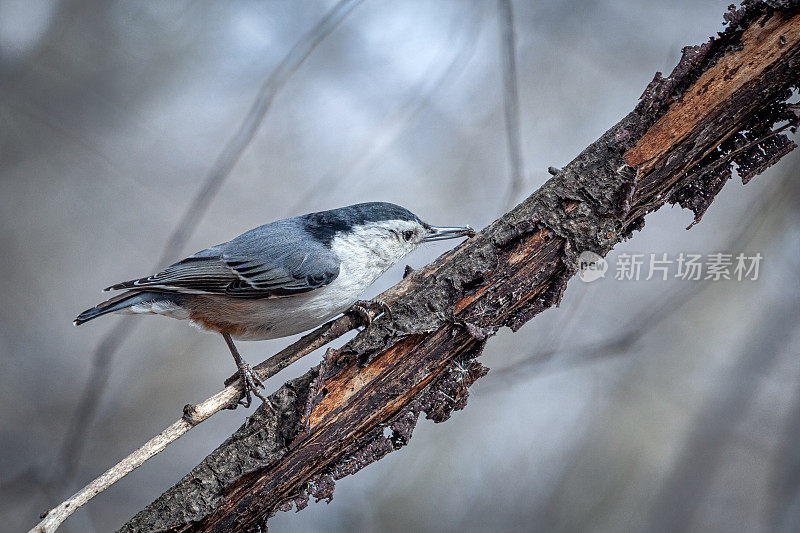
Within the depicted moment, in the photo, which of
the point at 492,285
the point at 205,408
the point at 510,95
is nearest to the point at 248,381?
the point at 205,408

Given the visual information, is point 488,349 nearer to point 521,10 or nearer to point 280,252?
point 280,252

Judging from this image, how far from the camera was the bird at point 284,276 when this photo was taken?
138 centimetres

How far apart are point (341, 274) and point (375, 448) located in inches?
16.5

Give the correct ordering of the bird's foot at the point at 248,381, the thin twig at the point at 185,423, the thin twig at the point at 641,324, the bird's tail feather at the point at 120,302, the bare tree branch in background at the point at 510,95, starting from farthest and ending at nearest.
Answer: the thin twig at the point at 641,324 < the bare tree branch in background at the point at 510,95 < the bird's tail feather at the point at 120,302 < the bird's foot at the point at 248,381 < the thin twig at the point at 185,423

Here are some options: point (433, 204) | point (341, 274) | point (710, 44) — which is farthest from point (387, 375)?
point (433, 204)

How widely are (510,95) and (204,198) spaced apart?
1074mm

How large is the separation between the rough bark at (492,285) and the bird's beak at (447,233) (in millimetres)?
255

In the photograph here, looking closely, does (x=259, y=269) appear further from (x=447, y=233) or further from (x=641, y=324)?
(x=641, y=324)

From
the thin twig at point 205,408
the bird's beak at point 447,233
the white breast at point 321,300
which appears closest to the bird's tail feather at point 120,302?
the white breast at point 321,300

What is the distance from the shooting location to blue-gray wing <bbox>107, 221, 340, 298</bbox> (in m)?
1.38

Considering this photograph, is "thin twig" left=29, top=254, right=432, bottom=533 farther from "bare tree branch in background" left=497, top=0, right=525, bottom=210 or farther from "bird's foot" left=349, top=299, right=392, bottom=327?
"bare tree branch in background" left=497, top=0, right=525, bottom=210

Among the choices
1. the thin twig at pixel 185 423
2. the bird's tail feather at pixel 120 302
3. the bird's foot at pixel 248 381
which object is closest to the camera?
the thin twig at pixel 185 423

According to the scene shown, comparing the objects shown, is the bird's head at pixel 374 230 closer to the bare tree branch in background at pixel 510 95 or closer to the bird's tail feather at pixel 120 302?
the bird's tail feather at pixel 120 302

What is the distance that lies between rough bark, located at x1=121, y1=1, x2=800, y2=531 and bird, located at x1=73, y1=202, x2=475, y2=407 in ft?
0.82
